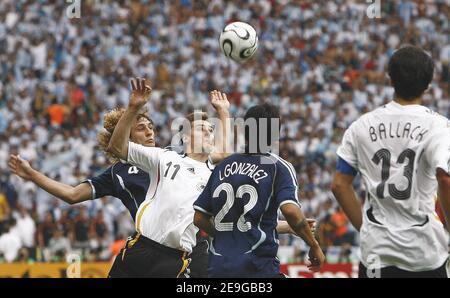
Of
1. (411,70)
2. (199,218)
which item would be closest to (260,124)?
(199,218)

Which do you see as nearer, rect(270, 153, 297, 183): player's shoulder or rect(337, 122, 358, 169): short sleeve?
rect(337, 122, 358, 169): short sleeve

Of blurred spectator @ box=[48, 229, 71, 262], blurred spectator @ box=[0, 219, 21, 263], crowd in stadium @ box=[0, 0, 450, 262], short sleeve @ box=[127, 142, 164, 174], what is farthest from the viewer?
crowd in stadium @ box=[0, 0, 450, 262]

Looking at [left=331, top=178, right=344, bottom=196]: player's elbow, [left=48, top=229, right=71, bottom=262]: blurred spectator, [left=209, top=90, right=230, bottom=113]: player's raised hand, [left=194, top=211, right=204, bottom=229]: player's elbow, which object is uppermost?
[left=209, top=90, right=230, bottom=113]: player's raised hand

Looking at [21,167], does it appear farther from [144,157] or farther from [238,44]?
[238,44]

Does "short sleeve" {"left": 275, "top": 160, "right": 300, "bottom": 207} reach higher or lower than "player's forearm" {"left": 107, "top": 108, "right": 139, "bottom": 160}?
lower

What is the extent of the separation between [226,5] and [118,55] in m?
4.05

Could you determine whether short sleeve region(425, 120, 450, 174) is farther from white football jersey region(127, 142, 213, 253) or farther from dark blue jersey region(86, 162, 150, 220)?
dark blue jersey region(86, 162, 150, 220)

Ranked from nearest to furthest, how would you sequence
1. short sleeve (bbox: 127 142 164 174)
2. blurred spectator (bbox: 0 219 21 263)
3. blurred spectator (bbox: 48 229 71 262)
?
short sleeve (bbox: 127 142 164 174) → blurred spectator (bbox: 0 219 21 263) → blurred spectator (bbox: 48 229 71 262)

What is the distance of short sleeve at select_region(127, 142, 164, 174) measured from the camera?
7.79 m

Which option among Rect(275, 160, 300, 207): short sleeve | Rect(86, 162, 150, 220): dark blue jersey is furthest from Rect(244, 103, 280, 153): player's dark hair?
Rect(86, 162, 150, 220): dark blue jersey

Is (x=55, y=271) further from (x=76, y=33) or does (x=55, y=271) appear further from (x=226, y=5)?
(x=226, y=5)

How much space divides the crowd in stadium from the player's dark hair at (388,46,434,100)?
12.9m
